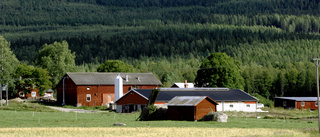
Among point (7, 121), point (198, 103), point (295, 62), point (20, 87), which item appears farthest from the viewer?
point (295, 62)

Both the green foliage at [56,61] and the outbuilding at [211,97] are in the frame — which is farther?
the green foliage at [56,61]

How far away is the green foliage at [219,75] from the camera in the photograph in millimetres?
102938

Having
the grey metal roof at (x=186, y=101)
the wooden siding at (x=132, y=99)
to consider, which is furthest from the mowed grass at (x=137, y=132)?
the wooden siding at (x=132, y=99)

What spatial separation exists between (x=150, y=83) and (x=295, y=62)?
88091 millimetres

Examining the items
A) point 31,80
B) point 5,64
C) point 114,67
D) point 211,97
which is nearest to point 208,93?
point 211,97

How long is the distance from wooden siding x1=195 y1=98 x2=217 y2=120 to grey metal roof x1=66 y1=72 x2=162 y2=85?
37.9 m

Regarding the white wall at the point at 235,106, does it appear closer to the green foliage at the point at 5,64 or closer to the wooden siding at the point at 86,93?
the wooden siding at the point at 86,93

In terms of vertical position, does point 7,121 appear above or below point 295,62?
below

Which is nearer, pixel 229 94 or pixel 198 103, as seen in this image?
pixel 198 103

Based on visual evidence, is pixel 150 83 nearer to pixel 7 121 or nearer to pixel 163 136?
pixel 7 121

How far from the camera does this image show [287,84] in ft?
445

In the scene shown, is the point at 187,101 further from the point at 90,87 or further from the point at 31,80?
the point at 31,80

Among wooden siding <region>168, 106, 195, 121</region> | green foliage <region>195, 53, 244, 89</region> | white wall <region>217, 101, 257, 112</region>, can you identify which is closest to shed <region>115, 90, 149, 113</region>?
white wall <region>217, 101, 257, 112</region>

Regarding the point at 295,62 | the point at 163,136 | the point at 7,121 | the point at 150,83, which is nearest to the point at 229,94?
the point at 150,83
